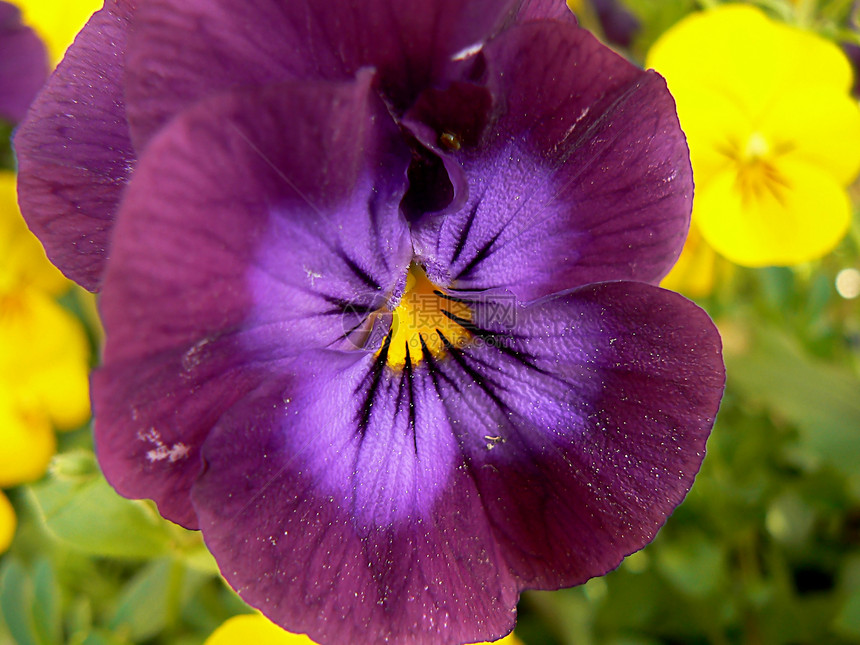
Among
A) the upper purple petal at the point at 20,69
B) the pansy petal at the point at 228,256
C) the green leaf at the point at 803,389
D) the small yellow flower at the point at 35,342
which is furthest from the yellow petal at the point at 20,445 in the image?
the green leaf at the point at 803,389

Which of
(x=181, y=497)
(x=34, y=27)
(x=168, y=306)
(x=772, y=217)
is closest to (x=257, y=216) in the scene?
(x=168, y=306)

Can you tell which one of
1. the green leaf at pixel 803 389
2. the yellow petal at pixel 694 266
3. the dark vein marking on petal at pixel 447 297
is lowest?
the green leaf at pixel 803 389

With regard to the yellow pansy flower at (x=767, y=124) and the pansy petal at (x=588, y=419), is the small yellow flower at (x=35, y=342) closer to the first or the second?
the pansy petal at (x=588, y=419)

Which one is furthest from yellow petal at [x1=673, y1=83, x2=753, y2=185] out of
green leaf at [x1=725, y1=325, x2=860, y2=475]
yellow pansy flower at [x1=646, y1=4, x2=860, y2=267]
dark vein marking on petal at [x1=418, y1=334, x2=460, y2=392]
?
dark vein marking on petal at [x1=418, y1=334, x2=460, y2=392]

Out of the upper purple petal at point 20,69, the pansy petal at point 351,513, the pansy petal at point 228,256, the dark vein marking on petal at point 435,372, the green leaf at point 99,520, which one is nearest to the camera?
the pansy petal at point 228,256

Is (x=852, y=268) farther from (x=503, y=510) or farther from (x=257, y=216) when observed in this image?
(x=257, y=216)

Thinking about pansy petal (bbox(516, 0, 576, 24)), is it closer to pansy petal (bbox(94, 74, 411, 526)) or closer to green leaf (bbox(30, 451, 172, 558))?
pansy petal (bbox(94, 74, 411, 526))
